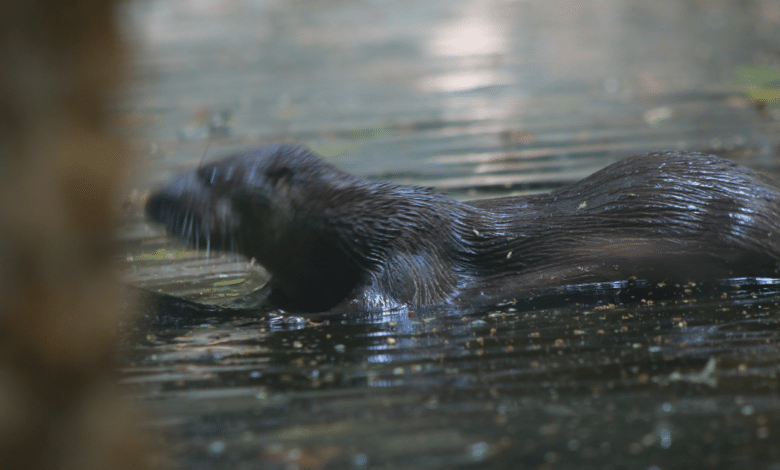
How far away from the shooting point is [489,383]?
322cm

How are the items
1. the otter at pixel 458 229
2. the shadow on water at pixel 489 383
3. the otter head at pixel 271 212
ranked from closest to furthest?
the shadow on water at pixel 489 383 → the otter at pixel 458 229 → the otter head at pixel 271 212

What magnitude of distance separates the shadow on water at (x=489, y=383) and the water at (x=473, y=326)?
0.5 inches

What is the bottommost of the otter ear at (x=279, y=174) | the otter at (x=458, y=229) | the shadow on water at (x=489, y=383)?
the shadow on water at (x=489, y=383)

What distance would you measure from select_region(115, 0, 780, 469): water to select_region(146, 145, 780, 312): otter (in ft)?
0.53

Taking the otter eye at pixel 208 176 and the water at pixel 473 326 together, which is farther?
Answer: the otter eye at pixel 208 176

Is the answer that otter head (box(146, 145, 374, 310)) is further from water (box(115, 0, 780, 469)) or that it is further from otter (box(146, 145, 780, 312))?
water (box(115, 0, 780, 469))

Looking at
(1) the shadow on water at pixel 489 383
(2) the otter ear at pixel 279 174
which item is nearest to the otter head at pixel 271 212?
(2) the otter ear at pixel 279 174

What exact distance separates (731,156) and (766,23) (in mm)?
9427

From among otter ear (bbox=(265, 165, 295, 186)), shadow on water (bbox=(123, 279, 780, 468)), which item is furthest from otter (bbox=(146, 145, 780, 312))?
shadow on water (bbox=(123, 279, 780, 468))

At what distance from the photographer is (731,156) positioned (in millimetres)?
7613

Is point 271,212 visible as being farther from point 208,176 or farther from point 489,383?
point 489,383

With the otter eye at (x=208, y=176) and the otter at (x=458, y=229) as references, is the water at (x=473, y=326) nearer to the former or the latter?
the otter at (x=458, y=229)

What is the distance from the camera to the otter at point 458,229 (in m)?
4.49

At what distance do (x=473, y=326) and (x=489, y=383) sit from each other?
2.96 ft
